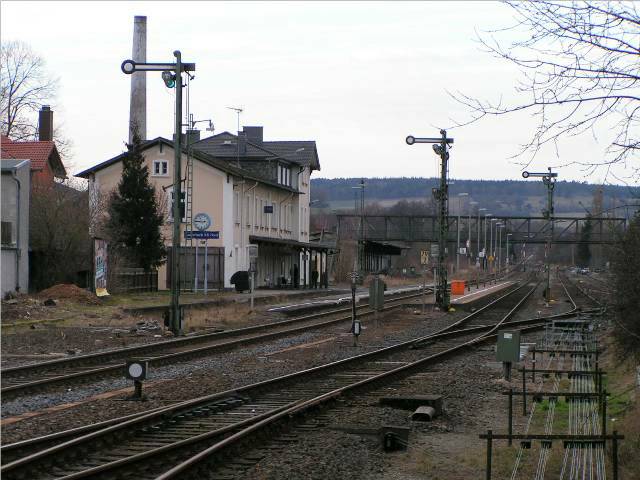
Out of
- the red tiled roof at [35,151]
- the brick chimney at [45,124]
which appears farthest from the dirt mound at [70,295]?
the brick chimney at [45,124]

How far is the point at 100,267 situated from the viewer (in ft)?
126

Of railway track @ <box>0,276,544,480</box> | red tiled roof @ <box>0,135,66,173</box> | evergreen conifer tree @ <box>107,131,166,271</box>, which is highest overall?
red tiled roof @ <box>0,135,66,173</box>

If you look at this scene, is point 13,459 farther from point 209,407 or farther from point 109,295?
point 109,295

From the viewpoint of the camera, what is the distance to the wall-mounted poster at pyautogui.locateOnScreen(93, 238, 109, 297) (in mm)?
37656

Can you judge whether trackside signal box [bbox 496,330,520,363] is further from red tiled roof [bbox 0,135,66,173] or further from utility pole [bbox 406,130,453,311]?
red tiled roof [bbox 0,135,66,173]

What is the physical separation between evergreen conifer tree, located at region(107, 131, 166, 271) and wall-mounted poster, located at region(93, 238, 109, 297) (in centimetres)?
1095

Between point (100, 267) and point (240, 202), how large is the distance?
21375 millimetres

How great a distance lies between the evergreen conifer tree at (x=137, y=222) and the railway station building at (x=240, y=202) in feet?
5.41

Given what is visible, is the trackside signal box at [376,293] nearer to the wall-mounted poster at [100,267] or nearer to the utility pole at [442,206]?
the utility pole at [442,206]

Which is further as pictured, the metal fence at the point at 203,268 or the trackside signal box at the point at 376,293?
the metal fence at the point at 203,268

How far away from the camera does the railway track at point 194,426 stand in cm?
938

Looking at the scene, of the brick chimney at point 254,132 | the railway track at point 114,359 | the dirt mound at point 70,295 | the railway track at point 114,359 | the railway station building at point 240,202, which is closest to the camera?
the railway track at point 114,359

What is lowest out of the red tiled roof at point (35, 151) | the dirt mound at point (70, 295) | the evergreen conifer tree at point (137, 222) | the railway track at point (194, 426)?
the railway track at point (194, 426)

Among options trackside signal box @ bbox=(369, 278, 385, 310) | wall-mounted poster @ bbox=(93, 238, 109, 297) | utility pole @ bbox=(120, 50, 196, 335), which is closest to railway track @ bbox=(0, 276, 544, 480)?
trackside signal box @ bbox=(369, 278, 385, 310)
